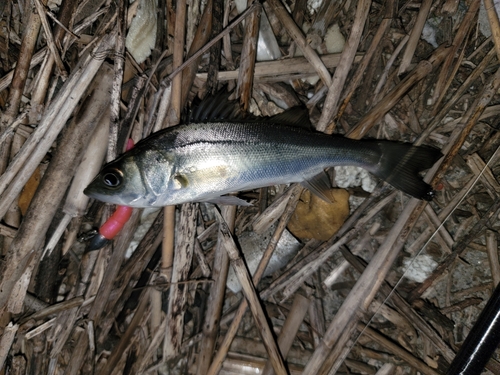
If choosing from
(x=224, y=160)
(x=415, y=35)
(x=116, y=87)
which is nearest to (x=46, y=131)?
(x=116, y=87)

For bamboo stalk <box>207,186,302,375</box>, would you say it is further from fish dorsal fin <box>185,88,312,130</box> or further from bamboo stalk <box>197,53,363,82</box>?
bamboo stalk <box>197,53,363,82</box>

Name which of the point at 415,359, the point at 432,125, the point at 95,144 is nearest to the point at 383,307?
the point at 415,359

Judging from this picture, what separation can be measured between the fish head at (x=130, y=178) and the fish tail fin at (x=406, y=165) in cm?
171

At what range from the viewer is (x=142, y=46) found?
3059mm

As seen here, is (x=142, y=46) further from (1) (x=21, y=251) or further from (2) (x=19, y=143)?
(1) (x=21, y=251)

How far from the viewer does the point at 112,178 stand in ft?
8.21

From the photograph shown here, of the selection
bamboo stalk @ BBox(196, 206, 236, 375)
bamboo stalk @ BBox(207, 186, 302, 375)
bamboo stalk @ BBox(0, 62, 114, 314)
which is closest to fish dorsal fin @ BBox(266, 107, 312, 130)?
bamboo stalk @ BBox(207, 186, 302, 375)

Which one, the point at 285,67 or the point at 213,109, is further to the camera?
the point at 285,67

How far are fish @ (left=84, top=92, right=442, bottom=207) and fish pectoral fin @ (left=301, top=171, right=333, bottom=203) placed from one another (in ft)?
0.07

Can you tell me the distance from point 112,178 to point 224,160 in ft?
2.63

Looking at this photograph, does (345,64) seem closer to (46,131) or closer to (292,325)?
(292,325)

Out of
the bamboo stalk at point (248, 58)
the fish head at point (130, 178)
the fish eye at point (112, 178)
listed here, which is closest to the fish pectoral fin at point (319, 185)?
the bamboo stalk at point (248, 58)

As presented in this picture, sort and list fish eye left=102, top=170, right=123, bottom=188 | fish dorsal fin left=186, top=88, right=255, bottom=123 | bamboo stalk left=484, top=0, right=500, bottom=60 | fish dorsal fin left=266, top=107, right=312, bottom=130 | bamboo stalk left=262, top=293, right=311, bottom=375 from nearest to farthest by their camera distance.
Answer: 1. fish eye left=102, top=170, right=123, bottom=188
2. fish dorsal fin left=186, top=88, right=255, bottom=123
3. fish dorsal fin left=266, top=107, right=312, bottom=130
4. bamboo stalk left=484, top=0, right=500, bottom=60
5. bamboo stalk left=262, top=293, right=311, bottom=375

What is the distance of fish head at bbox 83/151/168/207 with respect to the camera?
2508 millimetres
